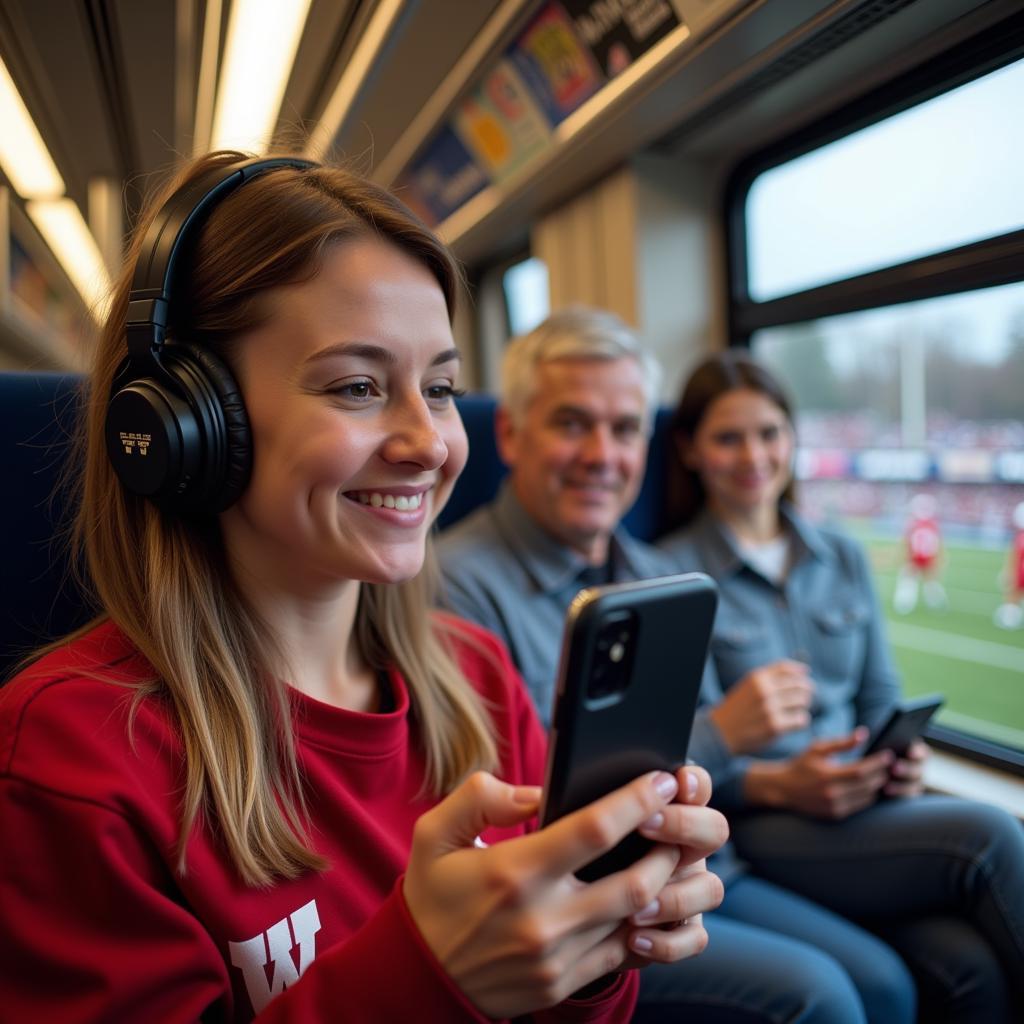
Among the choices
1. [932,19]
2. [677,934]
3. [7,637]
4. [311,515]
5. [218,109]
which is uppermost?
[218,109]

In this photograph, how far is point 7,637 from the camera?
112 centimetres

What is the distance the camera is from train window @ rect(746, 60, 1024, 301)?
2.08 m

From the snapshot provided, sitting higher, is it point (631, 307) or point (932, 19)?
point (932, 19)

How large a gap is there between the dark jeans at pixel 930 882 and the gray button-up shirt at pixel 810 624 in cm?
27

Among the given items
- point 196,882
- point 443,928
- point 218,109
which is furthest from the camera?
point 218,109

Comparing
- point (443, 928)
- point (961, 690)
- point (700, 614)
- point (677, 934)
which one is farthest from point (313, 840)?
point (961, 690)

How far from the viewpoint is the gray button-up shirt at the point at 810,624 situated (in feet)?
6.66

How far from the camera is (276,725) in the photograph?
0.91m

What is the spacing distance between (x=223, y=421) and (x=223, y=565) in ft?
0.66

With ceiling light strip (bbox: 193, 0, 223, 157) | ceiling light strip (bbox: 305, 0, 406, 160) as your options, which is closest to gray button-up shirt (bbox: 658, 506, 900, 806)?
ceiling light strip (bbox: 305, 0, 406, 160)

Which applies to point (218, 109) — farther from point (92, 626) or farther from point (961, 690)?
point (961, 690)

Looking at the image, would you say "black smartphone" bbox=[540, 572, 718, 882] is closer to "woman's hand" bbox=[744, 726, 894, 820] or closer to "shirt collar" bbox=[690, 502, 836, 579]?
"woman's hand" bbox=[744, 726, 894, 820]

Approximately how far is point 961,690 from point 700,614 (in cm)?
728

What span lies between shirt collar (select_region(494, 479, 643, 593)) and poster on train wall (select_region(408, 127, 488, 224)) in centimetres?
247
